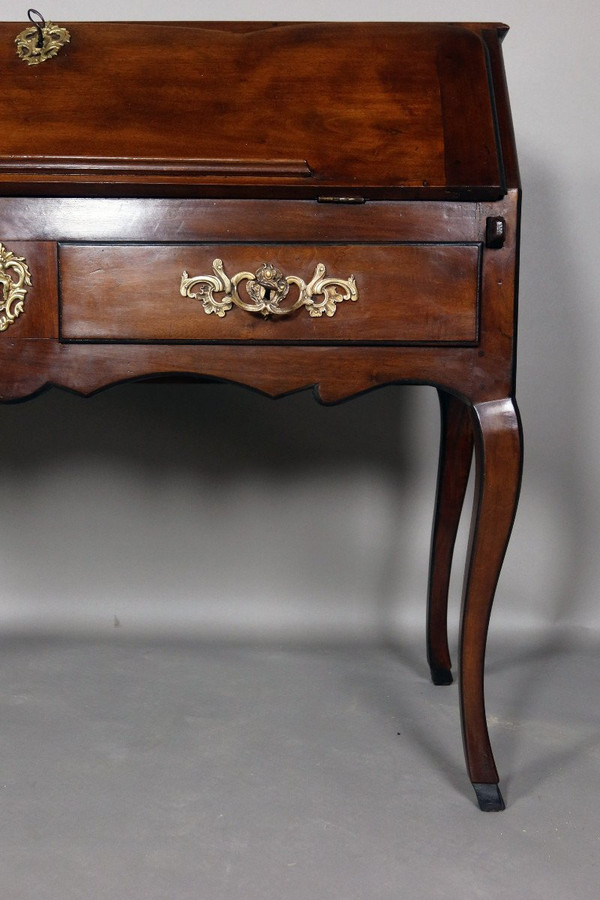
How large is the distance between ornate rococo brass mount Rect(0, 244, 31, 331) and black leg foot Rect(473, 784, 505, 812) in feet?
3.26

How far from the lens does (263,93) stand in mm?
1563

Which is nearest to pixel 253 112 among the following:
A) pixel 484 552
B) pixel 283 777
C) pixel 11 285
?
pixel 11 285

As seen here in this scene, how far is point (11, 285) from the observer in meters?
1.37

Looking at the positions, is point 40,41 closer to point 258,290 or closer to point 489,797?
point 258,290

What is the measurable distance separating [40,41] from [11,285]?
0.54 metres

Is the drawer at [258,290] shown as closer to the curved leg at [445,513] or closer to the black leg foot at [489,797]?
the curved leg at [445,513]

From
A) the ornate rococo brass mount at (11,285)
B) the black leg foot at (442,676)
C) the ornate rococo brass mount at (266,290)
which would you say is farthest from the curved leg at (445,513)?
the ornate rococo brass mount at (11,285)

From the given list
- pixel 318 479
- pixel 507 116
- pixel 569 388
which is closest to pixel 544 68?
pixel 569 388

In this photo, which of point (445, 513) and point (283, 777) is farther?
point (445, 513)

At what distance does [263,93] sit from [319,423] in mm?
970

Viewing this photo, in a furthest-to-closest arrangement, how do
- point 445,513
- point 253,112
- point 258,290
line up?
point 445,513 < point 253,112 < point 258,290

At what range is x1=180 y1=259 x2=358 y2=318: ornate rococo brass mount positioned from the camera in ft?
4.48

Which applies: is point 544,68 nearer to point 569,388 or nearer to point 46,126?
point 569,388

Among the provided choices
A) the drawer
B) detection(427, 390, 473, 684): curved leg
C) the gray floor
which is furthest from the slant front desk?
detection(427, 390, 473, 684): curved leg
